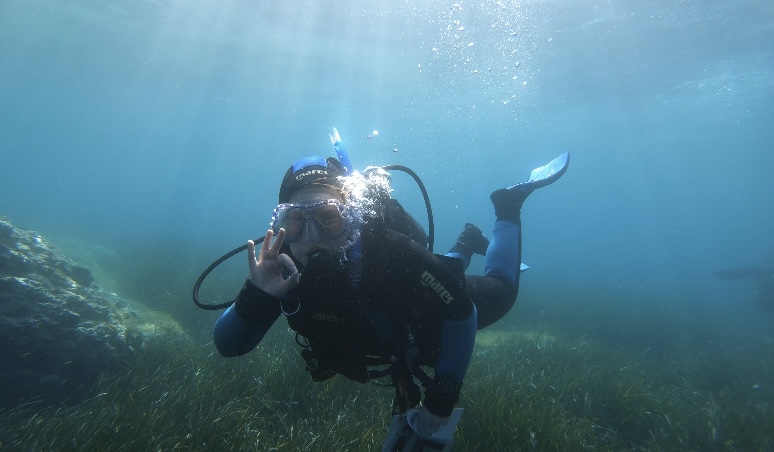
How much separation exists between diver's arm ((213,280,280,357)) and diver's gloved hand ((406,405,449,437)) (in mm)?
1408

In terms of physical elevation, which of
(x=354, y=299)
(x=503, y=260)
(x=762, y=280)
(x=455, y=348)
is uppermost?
(x=354, y=299)

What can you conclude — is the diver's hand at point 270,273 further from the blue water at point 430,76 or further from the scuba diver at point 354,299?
the blue water at point 430,76

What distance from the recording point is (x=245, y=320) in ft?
10.6

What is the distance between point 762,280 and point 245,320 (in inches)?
1043

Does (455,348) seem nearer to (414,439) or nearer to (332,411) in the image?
(414,439)

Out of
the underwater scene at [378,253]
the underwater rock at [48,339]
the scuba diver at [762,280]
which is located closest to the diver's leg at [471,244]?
the underwater scene at [378,253]

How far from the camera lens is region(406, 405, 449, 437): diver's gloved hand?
2678 mm

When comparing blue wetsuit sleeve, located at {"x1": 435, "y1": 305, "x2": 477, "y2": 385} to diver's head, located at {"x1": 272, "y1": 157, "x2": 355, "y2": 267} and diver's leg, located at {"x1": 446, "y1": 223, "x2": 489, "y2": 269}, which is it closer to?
diver's head, located at {"x1": 272, "y1": 157, "x2": 355, "y2": 267}

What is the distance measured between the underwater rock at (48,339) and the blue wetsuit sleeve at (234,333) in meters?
4.96

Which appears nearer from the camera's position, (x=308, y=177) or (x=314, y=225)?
(x=314, y=225)

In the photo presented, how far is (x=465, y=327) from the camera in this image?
3.22 m

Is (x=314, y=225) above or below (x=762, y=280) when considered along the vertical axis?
above

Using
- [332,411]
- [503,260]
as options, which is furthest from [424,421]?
[503,260]

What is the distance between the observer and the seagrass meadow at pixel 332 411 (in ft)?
15.3
